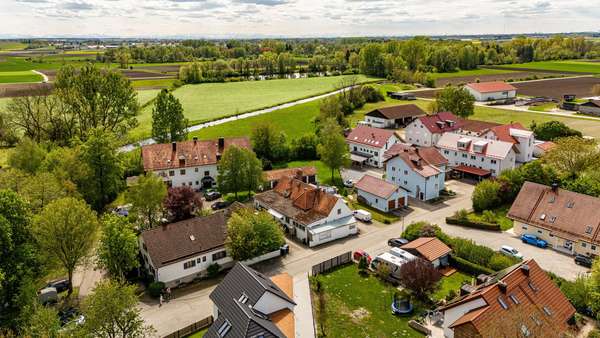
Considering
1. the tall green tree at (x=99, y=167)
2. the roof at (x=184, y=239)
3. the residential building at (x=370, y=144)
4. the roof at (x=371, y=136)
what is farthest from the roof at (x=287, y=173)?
the tall green tree at (x=99, y=167)

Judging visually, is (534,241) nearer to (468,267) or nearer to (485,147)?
(468,267)

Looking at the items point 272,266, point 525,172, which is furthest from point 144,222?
point 525,172

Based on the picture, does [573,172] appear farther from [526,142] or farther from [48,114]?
[48,114]

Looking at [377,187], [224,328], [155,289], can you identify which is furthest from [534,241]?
[155,289]

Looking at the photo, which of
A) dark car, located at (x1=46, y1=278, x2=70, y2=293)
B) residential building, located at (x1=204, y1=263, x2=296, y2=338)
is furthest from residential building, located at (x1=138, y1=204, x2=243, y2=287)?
residential building, located at (x1=204, y1=263, x2=296, y2=338)

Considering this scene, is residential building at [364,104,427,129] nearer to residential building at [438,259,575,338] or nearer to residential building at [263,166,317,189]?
residential building at [263,166,317,189]

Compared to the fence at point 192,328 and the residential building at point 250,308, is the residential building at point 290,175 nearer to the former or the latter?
the residential building at point 250,308
